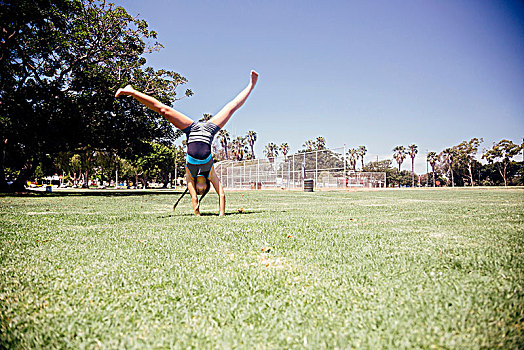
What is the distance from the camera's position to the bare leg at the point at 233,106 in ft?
21.1

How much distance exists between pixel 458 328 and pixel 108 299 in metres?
1.83

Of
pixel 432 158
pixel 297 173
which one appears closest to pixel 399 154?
pixel 432 158

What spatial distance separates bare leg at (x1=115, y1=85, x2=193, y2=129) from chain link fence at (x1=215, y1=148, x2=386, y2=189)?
26.6 metres

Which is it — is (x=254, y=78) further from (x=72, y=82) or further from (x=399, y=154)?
(x=399, y=154)

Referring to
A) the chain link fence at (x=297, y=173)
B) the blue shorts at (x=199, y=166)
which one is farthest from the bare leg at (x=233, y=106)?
the chain link fence at (x=297, y=173)

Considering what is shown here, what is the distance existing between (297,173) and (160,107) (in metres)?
33.9

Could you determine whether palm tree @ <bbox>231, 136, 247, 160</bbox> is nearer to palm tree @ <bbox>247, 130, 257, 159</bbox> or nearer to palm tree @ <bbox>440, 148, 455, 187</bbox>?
palm tree @ <bbox>247, 130, 257, 159</bbox>

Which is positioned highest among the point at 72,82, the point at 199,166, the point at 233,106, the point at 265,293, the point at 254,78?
the point at 72,82

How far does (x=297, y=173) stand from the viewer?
128 feet

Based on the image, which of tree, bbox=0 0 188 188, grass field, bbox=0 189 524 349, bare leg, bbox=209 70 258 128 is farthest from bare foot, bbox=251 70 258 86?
tree, bbox=0 0 188 188

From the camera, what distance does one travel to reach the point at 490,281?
78.0 inches

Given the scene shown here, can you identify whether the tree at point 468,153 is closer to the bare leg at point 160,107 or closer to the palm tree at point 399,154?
the palm tree at point 399,154

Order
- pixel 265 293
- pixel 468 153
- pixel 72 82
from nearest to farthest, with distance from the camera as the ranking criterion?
pixel 265 293 → pixel 72 82 → pixel 468 153

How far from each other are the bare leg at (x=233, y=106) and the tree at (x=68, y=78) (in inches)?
597
